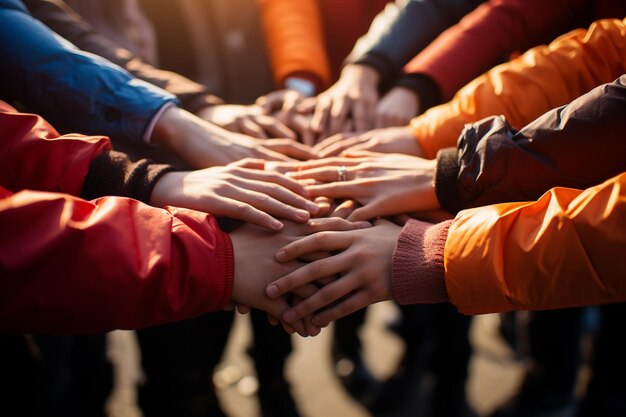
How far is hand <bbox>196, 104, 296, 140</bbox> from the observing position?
1455mm

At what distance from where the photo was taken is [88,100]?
1.24 m

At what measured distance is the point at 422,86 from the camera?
5.00 feet

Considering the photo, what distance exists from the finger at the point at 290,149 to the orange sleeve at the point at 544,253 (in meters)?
0.55

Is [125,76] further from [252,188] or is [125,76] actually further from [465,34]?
Result: [465,34]

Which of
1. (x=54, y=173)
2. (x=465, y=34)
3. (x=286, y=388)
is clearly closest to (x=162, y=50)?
(x=54, y=173)

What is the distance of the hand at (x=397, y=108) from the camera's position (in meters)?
1.49

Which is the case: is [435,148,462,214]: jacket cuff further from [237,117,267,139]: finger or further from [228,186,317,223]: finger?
[237,117,267,139]: finger

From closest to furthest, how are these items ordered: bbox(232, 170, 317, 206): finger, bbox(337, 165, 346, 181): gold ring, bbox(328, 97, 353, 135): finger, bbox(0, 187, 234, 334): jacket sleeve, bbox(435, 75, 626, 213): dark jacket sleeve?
bbox(0, 187, 234, 334): jacket sleeve
bbox(435, 75, 626, 213): dark jacket sleeve
bbox(232, 170, 317, 206): finger
bbox(337, 165, 346, 181): gold ring
bbox(328, 97, 353, 135): finger

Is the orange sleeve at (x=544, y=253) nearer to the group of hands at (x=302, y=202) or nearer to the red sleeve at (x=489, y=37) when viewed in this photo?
the group of hands at (x=302, y=202)

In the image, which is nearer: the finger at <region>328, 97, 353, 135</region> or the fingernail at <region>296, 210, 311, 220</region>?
the fingernail at <region>296, 210, 311, 220</region>

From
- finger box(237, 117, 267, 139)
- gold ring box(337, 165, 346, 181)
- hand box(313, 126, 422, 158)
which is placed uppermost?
finger box(237, 117, 267, 139)

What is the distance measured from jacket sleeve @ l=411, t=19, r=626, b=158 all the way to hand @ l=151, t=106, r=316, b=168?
0.49 metres

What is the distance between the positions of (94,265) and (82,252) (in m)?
0.03

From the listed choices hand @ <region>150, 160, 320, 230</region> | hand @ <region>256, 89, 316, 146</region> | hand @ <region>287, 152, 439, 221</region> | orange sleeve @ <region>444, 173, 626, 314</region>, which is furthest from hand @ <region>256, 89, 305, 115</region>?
orange sleeve @ <region>444, 173, 626, 314</region>
